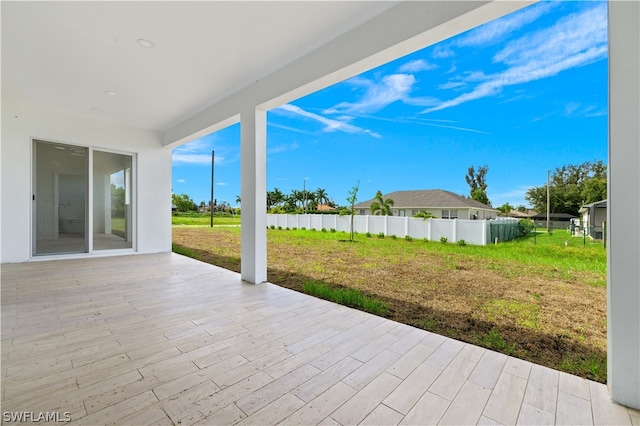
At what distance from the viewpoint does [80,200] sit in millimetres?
5109

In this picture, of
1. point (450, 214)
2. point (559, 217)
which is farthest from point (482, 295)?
point (450, 214)

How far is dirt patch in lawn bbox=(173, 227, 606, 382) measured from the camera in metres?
2.12

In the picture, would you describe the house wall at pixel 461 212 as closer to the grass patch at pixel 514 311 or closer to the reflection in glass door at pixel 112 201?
the grass patch at pixel 514 311

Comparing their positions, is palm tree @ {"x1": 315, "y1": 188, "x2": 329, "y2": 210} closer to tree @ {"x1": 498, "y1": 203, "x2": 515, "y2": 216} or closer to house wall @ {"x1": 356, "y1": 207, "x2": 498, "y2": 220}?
house wall @ {"x1": 356, "y1": 207, "x2": 498, "y2": 220}

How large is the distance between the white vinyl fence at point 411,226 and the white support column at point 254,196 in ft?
22.9

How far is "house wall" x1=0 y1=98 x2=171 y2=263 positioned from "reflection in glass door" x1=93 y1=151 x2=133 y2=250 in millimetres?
295

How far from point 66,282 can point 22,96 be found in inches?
122

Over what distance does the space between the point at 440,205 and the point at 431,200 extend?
0.90 meters

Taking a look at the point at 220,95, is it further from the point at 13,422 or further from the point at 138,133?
the point at 13,422

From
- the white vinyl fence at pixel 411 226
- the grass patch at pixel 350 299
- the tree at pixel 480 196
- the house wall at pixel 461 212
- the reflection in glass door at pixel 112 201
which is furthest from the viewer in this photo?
the tree at pixel 480 196

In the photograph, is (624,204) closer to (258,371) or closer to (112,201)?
(258,371)

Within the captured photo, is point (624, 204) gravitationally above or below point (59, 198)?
below

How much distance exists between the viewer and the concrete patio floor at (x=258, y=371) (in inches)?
49.4

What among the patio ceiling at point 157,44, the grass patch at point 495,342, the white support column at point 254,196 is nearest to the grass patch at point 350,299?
the white support column at point 254,196
